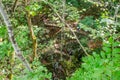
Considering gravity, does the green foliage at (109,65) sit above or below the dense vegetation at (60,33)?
above

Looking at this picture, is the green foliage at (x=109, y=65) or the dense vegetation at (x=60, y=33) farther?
the dense vegetation at (x=60, y=33)

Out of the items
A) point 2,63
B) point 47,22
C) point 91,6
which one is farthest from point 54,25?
point 2,63

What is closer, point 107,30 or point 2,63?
point 2,63

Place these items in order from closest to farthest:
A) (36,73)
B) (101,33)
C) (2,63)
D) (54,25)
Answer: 1. (36,73)
2. (2,63)
3. (101,33)
4. (54,25)

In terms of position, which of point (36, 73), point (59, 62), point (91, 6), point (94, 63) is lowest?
point (59, 62)

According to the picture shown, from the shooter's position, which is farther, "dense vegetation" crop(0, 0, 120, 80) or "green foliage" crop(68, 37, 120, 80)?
"dense vegetation" crop(0, 0, 120, 80)

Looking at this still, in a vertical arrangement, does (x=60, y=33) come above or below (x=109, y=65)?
below

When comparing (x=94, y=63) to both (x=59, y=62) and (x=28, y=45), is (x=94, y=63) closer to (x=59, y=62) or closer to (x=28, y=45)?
(x=28, y=45)

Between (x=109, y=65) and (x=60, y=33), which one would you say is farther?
(x=60, y=33)

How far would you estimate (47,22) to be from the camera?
4590 mm

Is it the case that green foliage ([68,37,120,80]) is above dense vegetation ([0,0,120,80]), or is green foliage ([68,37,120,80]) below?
above

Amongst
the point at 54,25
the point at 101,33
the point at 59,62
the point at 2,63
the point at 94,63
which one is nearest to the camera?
the point at 94,63

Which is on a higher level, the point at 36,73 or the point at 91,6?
the point at 36,73

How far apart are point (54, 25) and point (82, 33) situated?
0.48m
